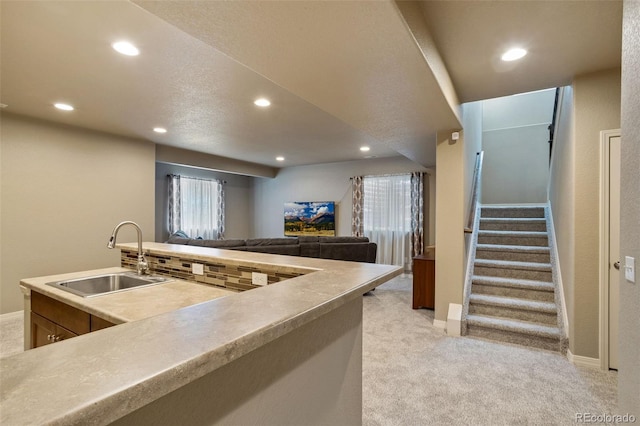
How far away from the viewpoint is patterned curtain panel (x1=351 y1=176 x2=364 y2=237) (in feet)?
23.0

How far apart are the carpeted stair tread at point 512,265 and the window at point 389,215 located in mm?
2516

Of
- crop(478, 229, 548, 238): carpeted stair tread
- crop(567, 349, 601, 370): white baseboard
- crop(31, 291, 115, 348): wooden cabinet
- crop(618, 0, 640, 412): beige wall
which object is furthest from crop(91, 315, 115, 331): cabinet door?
crop(478, 229, 548, 238): carpeted stair tread

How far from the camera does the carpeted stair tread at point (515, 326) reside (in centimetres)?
291

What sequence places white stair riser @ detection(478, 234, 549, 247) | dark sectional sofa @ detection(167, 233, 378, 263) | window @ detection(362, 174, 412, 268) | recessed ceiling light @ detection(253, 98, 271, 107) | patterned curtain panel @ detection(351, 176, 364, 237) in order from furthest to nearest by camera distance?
patterned curtain panel @ detection(351, 176, 364, 237) → window @ detection(362, 174, 412, 268) → dark sectional sofa @ detection(167, 233, 378, 263) → white stair riser @ detection(478, 234, 549, 247) → recessed ceiling light @ detection(253, 98, 271, 107)

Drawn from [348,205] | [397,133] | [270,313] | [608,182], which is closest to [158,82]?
[397,133]

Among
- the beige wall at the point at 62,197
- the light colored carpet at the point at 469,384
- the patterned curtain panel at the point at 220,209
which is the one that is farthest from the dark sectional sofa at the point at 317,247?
the patterned curtain panel at the point at 220,209

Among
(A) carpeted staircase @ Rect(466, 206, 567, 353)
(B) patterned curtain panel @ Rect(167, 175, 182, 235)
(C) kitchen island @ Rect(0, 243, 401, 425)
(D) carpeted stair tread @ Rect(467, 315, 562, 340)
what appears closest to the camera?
(C) kitchen island @ Rect(0, 243, 401, 425)

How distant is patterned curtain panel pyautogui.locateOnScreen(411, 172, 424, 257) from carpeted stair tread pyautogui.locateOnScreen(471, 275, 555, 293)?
2463 mm

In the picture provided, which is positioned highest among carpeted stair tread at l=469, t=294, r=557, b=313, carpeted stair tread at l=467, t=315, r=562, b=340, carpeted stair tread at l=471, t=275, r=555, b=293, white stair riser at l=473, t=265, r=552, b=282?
white stair riser at l=473, t=265, r=552, b=282

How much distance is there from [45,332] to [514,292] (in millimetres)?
4173

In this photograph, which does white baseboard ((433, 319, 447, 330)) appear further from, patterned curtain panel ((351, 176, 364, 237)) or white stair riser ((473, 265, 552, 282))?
patterned curtain panel ((351, 176, 364, 237))

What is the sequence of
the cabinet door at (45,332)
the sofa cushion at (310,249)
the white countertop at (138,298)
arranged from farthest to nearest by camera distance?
the sofa cushion at (310,249) → the cabinet door at (45,332) → the white countertop at (138,298)

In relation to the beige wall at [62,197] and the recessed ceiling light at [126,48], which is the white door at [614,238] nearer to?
the recessed ceiling light at [126,48]

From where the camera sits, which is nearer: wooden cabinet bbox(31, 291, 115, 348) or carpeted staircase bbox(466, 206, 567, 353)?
wooden cabinet bbox(31, 291, 115, 348)
